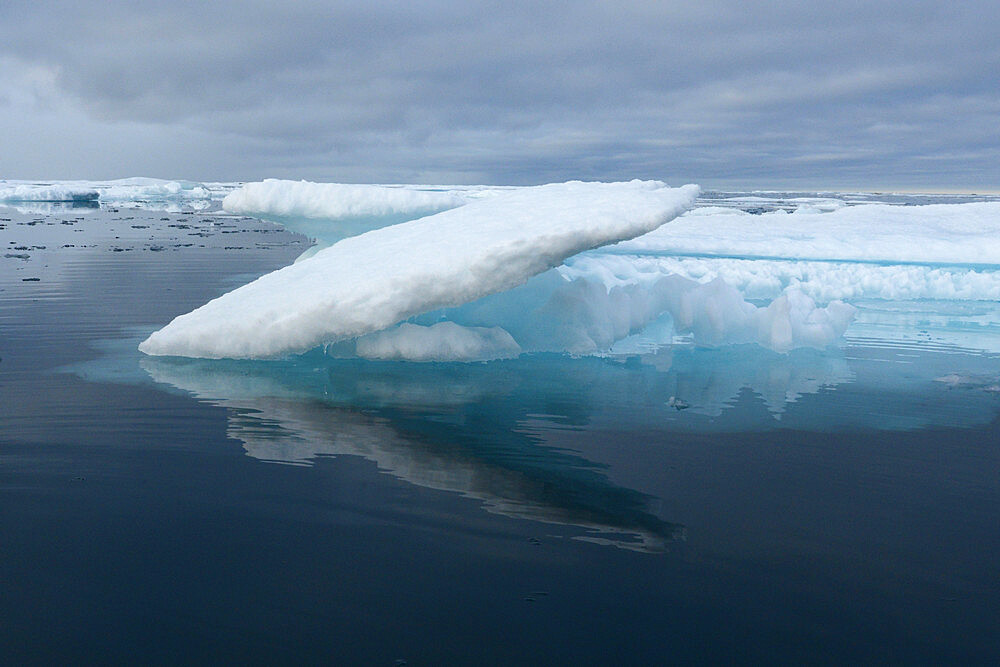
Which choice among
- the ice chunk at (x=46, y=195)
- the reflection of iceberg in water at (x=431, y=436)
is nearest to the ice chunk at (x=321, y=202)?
the reflection of iceberg in water at (x=431, y=436)

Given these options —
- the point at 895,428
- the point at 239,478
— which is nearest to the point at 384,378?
the point at 239,478

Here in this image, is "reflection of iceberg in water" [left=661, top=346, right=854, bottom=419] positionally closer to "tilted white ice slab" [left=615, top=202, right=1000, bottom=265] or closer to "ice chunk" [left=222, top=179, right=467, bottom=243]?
"ice chunk" [left=222, top=179, right=467, bottom=243]

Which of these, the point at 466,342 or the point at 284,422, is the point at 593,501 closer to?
the point at 284,422

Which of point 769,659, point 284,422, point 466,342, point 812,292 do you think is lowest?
point 769,659

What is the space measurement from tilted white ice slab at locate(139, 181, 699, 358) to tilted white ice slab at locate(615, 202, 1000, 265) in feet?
28.2

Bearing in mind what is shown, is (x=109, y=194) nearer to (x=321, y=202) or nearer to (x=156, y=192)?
(x=156, y=192)

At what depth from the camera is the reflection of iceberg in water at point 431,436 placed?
197 inches

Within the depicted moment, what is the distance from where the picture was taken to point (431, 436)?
654 centimetres

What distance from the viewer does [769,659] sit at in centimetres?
344

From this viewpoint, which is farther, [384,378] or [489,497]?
[384,378]

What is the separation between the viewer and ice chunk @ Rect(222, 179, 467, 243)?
42.2 feet

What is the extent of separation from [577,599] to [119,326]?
976 centimetres

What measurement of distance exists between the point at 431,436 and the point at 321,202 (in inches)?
287

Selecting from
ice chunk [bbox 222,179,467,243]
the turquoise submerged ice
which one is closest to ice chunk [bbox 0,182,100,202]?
the turquoise submerged ice
